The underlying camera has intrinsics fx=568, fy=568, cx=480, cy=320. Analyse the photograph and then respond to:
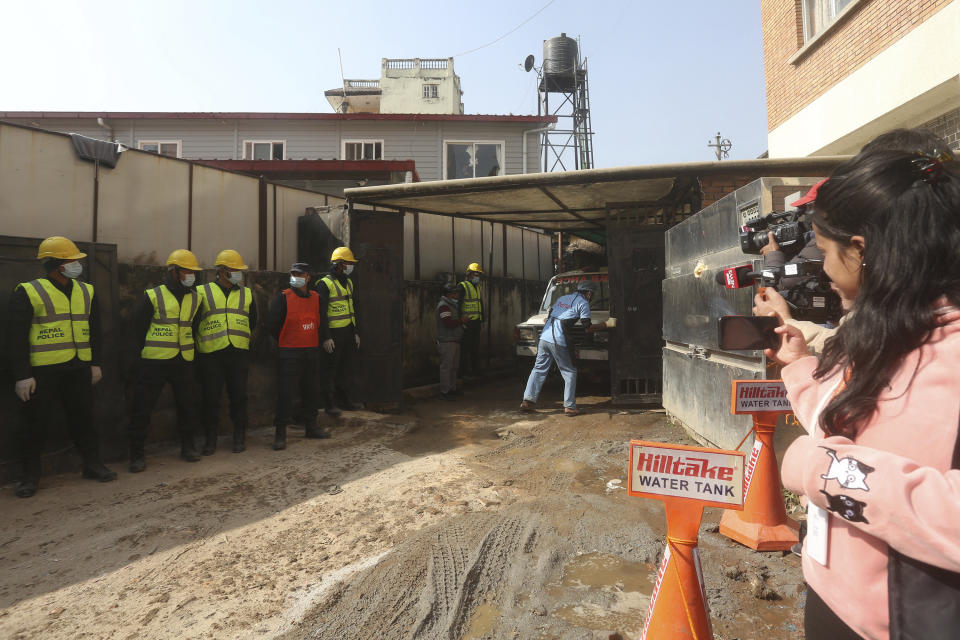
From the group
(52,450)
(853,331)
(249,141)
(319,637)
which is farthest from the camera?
(249,141)

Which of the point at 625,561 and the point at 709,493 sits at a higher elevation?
the point at 709,493

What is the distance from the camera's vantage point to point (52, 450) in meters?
5.40

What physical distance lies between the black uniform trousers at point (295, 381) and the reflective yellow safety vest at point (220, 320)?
0.53m

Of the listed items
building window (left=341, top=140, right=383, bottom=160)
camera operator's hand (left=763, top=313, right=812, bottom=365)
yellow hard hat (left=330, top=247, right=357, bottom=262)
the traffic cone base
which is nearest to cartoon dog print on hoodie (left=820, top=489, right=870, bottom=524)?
camera operator's hand (left=763, top=313, right=812, bottom=365)

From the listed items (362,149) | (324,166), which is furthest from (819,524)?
(362,149)

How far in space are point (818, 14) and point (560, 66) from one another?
713 inches

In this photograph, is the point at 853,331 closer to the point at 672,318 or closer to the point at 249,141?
the point at 672,318

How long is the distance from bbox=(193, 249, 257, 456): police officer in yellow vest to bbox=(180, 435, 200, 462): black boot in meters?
0.21

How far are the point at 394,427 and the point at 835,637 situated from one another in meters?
6.62

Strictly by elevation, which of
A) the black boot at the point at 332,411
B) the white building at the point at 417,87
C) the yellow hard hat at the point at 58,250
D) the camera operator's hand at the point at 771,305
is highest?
the white building at the point at 417,87

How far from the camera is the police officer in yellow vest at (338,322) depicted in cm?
762

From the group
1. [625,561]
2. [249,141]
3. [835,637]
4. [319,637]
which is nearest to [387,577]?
[319,637]

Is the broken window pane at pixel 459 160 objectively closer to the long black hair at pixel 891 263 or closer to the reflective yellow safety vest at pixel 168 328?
the reflective yellow safety vest at pixel 168 328

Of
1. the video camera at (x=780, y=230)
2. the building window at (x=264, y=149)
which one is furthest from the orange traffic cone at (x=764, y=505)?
the building window at (x=264, y=149)
